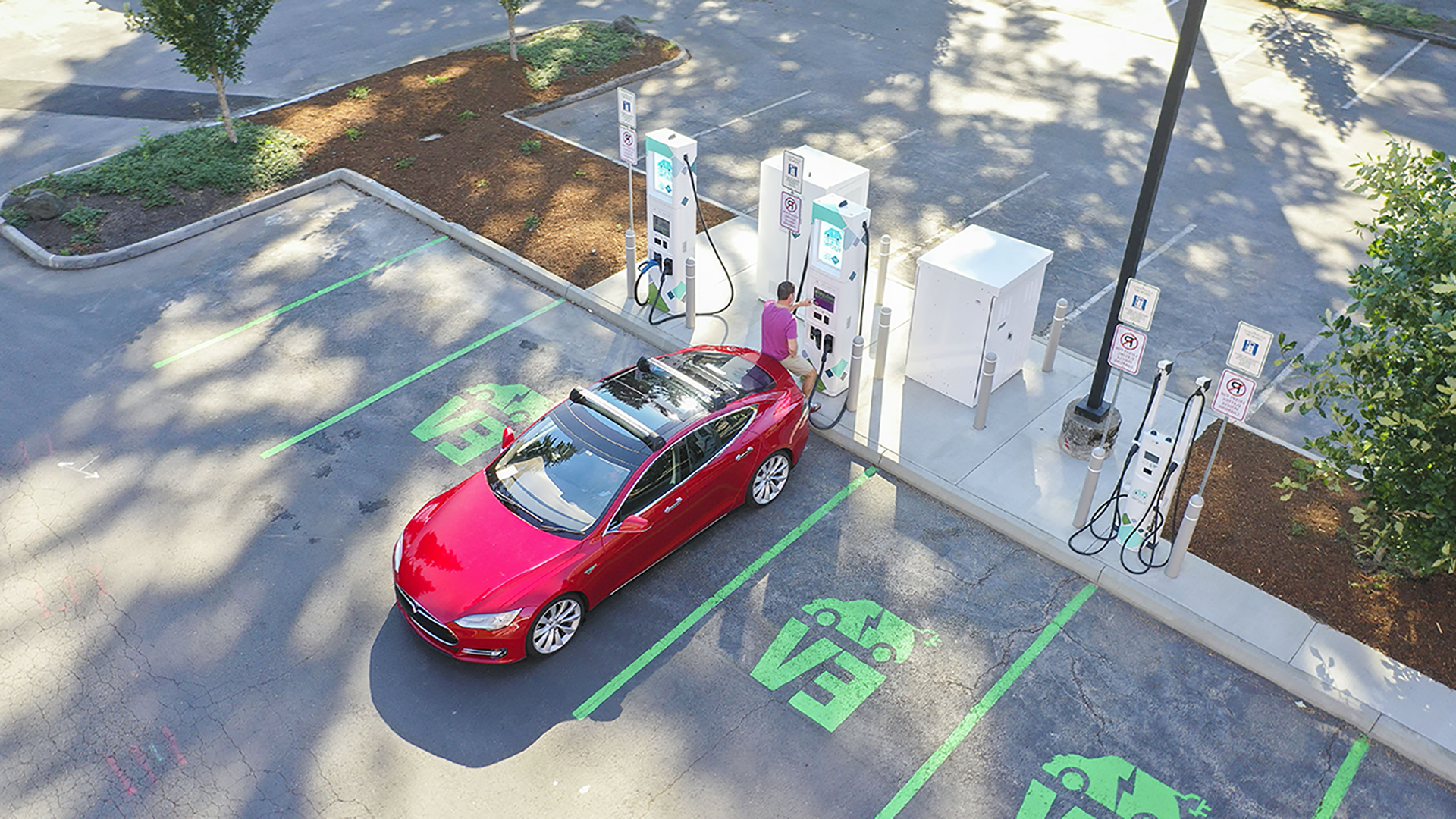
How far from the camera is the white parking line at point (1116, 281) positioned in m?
12.4

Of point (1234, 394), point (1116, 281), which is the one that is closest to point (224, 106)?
point (1116, 281)

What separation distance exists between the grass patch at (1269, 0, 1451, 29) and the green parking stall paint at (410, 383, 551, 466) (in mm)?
21339

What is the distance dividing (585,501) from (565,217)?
7.13 m

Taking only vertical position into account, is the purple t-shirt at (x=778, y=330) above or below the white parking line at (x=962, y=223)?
above

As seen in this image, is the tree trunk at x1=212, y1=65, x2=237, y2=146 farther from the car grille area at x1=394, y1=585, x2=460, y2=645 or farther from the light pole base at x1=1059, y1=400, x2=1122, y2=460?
the light pole base at x1=1059, y1=400, x2=1122, y2=460

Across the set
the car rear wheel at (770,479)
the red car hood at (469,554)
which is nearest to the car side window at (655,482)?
the red car hood at (469,554)

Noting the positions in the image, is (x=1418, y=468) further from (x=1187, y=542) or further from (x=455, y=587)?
(x=455, y=587)

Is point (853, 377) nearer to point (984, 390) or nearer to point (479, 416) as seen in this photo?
point (984, 390)

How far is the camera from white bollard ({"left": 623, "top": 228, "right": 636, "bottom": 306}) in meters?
12.2

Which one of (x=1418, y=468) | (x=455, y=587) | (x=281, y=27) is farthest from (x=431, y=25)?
(x=1418, y=468)

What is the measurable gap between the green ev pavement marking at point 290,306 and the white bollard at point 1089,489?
9347 millimetres

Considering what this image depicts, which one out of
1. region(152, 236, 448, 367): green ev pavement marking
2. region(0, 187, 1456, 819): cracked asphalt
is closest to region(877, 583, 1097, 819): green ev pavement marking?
region(0, 187, 1456, 819): cracked asphalt

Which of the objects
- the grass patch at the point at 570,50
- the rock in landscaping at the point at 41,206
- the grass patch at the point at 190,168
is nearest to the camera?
the rock in landscaping at the point at 41,206

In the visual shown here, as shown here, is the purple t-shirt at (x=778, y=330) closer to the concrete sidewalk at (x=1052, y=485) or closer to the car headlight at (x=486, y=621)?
the concrete sidewalk at (x=1052, y=485)
